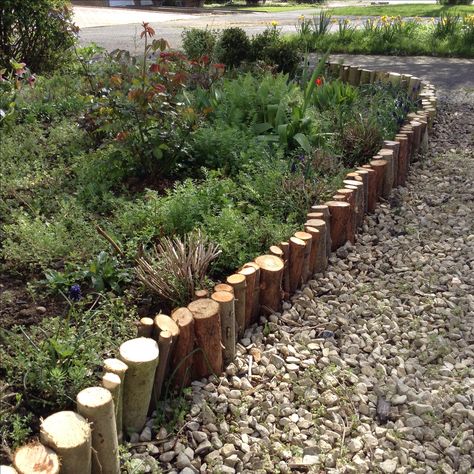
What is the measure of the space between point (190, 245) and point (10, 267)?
0.95m

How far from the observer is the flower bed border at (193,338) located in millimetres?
2055

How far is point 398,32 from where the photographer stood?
1226 centimetres

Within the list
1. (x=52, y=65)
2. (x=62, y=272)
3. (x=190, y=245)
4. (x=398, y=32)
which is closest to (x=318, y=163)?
(x=190, y=245)

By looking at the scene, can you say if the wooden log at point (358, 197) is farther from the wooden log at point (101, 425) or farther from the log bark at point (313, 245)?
the wooden log at point (101, 425)

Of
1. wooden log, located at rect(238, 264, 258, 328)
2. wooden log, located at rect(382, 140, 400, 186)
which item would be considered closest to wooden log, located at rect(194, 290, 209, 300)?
wooden log, located at rect(238, 264, 258, 328)

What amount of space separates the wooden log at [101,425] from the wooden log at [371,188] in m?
2.86

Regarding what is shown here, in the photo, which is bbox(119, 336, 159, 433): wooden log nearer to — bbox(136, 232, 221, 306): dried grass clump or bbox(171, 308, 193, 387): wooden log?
bbox(171, 308, 193, 387): wooden log

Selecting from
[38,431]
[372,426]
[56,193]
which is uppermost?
[56,193]

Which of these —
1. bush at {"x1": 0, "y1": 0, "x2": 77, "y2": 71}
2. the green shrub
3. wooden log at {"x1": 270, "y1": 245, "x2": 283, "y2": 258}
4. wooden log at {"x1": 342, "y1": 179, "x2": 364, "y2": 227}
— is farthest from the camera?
the green shrub

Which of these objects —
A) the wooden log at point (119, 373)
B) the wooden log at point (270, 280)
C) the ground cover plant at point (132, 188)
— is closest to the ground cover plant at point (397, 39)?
the ground cover plant at point (132, 188)

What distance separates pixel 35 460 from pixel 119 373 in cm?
47

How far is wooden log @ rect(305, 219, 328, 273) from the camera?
3670mm

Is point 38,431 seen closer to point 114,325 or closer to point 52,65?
point 114,325

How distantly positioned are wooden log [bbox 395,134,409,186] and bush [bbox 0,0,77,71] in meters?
4.31
